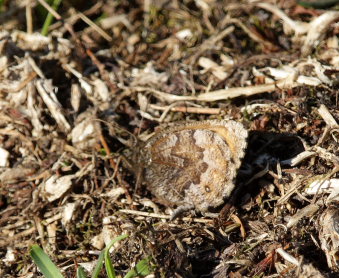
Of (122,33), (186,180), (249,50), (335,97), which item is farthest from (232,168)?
(122,33)

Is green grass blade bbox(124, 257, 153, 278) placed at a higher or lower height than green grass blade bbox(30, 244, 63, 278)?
lower

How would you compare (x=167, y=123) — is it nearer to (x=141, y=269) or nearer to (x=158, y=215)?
(x=158, y=215)

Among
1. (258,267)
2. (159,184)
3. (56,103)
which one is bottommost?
(258,267)

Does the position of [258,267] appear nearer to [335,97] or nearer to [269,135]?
[269,135]

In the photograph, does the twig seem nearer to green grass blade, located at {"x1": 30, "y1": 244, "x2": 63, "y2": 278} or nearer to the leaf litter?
the leaf litter

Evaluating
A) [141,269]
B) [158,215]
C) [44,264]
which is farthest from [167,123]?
[44,264]

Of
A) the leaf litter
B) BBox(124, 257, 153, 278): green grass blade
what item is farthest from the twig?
BBox(124, 257, 153, 278): green grass blade
